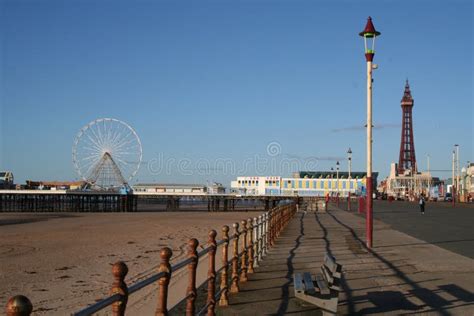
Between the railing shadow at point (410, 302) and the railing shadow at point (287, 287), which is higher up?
the railing shadow at point (410, 302)

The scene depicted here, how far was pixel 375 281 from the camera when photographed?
32.0ft

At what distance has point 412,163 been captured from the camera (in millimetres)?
177625

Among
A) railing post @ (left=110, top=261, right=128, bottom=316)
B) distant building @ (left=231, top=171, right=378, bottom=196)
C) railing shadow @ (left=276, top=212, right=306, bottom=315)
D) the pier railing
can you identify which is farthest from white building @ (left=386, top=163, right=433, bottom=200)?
railing post @ (left=110, top=261, right=128, bottom=316)

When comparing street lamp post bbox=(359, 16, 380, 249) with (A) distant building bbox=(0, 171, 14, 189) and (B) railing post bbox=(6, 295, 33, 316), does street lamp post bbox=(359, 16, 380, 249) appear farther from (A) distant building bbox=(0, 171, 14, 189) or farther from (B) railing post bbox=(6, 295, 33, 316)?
(A) distant building bbox=(0, 171, 14, 189)

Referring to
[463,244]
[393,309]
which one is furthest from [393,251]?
[393,309]

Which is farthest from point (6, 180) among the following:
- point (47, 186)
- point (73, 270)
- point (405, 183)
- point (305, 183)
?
point (73, 270)

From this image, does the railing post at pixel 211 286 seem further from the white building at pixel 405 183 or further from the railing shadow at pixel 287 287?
the white building at pixel 405 183

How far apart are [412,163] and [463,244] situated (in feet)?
550

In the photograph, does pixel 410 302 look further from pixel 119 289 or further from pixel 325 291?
pixel 119 289

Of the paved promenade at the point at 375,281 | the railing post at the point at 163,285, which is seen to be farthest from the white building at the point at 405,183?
→ the railing post at the point at 163,285

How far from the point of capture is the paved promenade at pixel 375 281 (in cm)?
753

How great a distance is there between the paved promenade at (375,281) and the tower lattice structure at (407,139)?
166m

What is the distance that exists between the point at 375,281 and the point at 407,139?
172288 mm

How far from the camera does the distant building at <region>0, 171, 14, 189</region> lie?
13682 centimetres
